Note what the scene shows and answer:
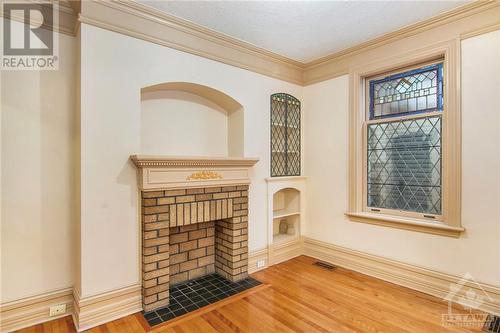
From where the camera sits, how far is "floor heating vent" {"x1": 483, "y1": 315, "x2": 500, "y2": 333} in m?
2.17

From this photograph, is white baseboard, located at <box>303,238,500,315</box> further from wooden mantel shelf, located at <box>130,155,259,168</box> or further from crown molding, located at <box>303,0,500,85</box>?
crown molding, located at <box>303,0,500,85</box>

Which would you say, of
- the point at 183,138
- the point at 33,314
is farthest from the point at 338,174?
the point at 33,314

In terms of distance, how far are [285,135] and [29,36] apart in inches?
114

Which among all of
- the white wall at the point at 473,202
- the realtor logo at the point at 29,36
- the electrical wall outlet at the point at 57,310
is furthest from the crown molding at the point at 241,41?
the electrical wall outlet at the point at 57,310

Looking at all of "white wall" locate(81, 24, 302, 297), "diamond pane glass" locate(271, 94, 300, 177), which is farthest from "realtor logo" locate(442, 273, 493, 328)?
"white wall" locate(81, 24, 302, 297)

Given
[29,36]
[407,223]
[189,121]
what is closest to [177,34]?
[189,121]

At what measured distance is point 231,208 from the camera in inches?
120

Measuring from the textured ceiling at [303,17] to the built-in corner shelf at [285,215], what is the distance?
1.76 meters

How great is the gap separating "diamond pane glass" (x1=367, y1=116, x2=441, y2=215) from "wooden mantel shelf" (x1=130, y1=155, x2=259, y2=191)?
1547 mm

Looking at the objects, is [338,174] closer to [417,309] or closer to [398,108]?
[398,108]

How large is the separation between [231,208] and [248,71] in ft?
5.59

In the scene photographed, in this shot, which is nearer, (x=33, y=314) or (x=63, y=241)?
(x=33, y=314)

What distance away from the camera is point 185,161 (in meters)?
2.58

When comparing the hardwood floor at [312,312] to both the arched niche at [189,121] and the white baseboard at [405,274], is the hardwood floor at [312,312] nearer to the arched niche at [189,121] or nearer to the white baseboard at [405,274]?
the white baseboard at [405,274]
